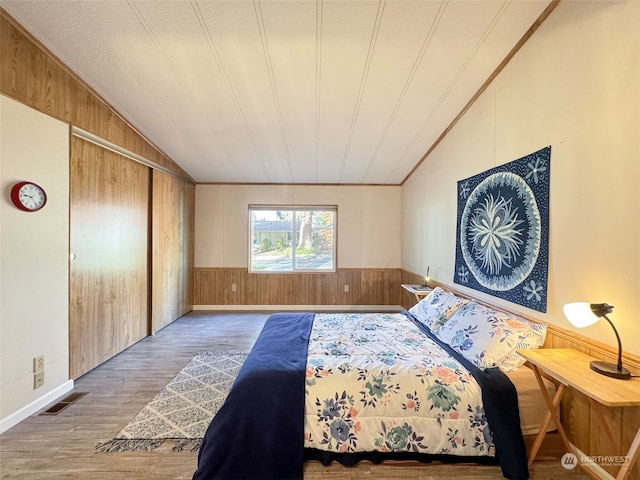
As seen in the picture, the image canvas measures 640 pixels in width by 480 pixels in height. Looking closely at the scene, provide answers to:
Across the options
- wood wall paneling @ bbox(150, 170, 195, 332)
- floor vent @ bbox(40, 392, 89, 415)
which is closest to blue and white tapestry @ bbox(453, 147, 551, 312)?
floor vent @ bbox(40, 392, 89, 415)

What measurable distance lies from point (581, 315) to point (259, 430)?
1.78 metres

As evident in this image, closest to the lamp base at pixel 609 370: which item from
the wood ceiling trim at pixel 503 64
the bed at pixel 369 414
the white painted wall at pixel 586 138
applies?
the white painted wall at pixel 586 138

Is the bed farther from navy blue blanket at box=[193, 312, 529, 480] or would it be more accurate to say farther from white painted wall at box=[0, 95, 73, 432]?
white painted wall at box=[0, 95, 73, 432]

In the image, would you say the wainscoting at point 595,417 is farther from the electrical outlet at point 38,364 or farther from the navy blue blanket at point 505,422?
the electrical outlet at point 38,364

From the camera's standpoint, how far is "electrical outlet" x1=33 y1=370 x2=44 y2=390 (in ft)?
6.86

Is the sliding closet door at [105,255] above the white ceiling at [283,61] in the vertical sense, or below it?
below

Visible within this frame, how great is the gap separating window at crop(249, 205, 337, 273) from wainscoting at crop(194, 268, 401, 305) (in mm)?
219

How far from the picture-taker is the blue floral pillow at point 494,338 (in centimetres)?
178

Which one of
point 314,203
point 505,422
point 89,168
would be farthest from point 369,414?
point 314,203

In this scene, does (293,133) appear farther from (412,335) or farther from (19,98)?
(412,335)

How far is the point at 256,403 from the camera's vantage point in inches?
60.4

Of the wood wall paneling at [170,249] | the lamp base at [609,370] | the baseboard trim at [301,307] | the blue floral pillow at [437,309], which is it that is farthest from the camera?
the baseboard trim at [301,307]

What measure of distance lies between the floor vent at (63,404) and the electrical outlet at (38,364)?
0.31 m

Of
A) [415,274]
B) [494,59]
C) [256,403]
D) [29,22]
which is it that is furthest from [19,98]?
[415,274]
